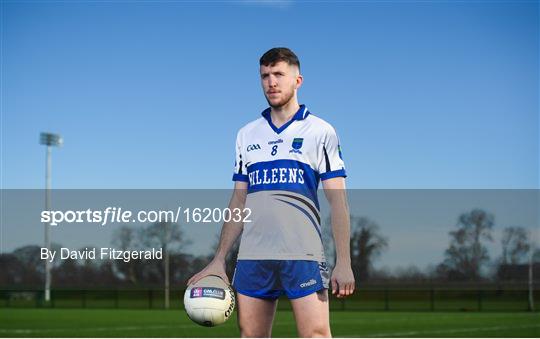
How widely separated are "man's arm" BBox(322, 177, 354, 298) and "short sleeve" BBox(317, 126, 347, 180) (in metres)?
0.05

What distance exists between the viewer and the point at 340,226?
6195 millimetres

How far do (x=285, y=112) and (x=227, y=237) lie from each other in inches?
46.3

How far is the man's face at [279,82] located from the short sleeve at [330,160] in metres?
0.47

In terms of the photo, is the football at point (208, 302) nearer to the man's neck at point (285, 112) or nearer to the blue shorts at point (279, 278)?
the blue shorts at point (279, 278)

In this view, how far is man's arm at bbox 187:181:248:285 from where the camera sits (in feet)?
21.7

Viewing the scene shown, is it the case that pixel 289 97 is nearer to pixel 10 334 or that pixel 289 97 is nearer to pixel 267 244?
pixel 267 244

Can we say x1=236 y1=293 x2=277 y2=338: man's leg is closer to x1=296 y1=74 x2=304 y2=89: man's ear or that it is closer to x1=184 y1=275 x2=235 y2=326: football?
x1=184 y1=275 x2=235 y2=326: football

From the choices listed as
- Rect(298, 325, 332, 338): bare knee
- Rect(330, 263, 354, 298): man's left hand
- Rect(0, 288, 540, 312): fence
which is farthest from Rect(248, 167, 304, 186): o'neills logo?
Rect(0, 288, 540, 312): fence

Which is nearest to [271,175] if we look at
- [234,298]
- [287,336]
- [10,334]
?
[234,298]

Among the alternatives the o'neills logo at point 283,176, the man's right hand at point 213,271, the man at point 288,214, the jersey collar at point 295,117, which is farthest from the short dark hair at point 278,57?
the man's right hand at point 213,271

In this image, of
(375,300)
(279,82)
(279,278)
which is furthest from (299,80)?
(375,300)

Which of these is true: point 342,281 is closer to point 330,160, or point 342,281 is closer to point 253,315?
point 253,315

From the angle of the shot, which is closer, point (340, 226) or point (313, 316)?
point (313, 316)

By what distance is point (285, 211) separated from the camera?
6.30 meters
